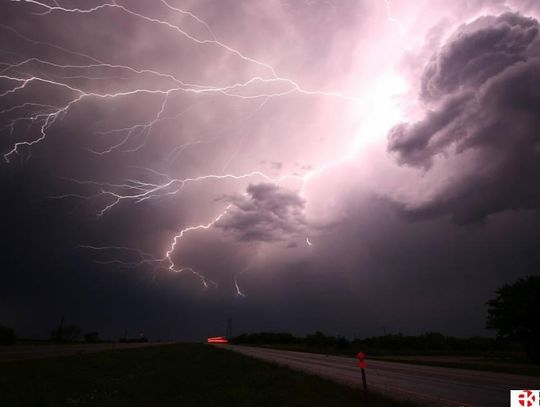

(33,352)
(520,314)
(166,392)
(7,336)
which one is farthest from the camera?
(7,336)

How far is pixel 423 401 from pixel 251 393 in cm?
579

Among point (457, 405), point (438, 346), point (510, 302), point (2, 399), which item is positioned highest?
point (510, 302)

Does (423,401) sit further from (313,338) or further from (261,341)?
(261,341)

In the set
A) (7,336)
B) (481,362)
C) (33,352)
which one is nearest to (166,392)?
(481,362)

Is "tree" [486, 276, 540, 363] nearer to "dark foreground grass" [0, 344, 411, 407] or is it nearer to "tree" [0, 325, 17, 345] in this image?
"dark foreground grass" [0, 344, 411, 407]

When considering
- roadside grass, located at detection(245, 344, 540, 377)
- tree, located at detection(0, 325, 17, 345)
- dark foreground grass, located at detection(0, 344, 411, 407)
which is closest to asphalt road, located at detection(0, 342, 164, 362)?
dark foreground grass, located at detection(0, 344, 411, 407)

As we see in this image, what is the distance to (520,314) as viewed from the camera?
31.2 m

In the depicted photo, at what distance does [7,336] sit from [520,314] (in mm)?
70341

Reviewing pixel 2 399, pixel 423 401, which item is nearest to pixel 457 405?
pixel 423 401

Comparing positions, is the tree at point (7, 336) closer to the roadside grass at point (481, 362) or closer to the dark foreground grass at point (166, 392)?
the dark foreground grass at point (166, 392)

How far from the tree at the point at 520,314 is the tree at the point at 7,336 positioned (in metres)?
66.2

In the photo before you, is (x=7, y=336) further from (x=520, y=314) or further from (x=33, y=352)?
(x=520, y=314)

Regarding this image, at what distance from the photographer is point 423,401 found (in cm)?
1112

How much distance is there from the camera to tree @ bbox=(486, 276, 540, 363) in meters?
30.5
